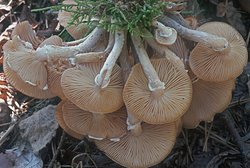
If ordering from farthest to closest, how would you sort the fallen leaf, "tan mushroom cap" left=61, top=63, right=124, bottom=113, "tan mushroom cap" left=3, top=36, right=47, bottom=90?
the fallen leaf
"tan mushroom cap" left=3, top=36, right=47, bottom=90
"tan mushroom cap" left=61, top=63, right=124, bottom=113

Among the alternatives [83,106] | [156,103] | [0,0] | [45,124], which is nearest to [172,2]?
[156,103]

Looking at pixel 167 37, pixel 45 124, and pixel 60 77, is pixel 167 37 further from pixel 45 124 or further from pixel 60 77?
pixel 45 124

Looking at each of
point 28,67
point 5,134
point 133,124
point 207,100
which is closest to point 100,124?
point 133,124

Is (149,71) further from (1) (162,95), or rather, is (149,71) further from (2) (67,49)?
(2) (67,49)

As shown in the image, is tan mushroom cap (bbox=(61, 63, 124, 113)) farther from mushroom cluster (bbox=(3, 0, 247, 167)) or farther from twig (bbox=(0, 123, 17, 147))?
twig (bbox=(0, 123, 17, 147))

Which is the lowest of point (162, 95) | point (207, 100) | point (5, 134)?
point (5, 134)

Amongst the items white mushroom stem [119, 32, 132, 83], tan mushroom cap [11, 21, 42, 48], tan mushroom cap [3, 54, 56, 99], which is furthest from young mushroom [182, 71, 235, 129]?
tan mushroom cap [11, 21, 42, 48]

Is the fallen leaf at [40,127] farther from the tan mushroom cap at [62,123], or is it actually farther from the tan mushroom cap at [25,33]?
the tan mushroom cap at [25,33]

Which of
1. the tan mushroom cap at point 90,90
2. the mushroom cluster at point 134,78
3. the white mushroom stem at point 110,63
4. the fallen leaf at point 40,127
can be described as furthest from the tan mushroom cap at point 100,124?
the fallen leaf at point 40,127
